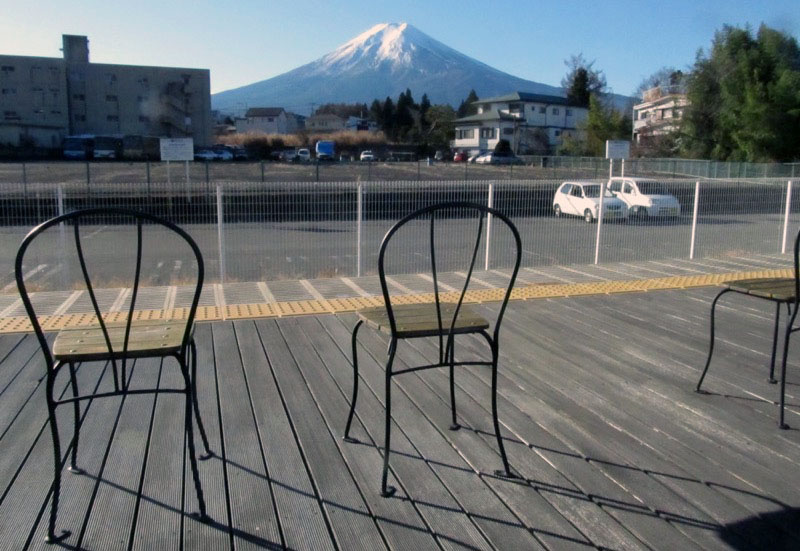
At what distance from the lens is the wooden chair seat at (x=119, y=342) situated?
2.38 metres

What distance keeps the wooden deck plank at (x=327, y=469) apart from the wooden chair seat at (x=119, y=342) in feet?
2.46

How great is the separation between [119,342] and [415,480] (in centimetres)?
121

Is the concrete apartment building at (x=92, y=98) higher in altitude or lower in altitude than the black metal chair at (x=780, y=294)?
higher

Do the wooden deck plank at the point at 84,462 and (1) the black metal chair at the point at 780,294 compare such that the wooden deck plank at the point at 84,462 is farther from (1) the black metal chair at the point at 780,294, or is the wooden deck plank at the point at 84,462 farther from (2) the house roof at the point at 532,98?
(2) the house roof at the point at 532,98

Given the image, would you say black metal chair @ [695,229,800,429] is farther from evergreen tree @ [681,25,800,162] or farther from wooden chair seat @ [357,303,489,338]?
evergreen tree @ [681,25,800,162]

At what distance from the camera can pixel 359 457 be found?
2.89 meters

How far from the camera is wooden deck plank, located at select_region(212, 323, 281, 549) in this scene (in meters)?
2.32

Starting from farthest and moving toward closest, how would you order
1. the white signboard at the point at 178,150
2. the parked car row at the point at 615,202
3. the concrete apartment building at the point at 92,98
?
1. the concrete apartment building at the point at 92,98
2. the white signboard at the point at 178,150
3. the parked car row at the point at 615,202

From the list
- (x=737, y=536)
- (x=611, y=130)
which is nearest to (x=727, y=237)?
(x=737, y=536)

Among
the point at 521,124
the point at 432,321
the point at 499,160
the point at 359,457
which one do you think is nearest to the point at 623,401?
the point at 432,321

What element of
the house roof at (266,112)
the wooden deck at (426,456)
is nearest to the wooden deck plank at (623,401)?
the wooden deck at (426,456)

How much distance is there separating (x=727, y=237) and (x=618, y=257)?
2427mm

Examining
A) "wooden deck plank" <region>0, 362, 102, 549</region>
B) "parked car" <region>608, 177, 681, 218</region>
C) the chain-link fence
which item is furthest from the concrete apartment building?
"wooden deck plank" <region>0, 362, 102, 549</region>

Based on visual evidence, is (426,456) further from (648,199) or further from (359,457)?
(648,199)
